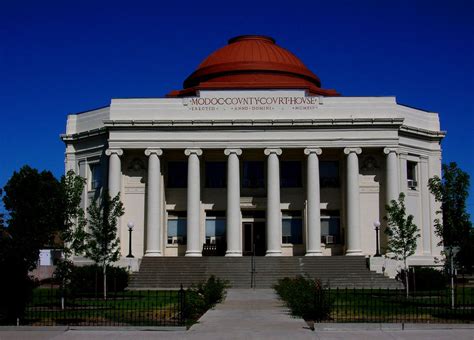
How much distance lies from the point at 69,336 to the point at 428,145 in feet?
147

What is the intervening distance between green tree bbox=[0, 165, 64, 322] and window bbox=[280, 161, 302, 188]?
27.3m

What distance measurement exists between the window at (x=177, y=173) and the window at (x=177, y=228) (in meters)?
2.35

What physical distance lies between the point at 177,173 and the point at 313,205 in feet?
36.2

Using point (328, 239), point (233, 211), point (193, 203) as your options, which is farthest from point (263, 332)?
point (328, 239)

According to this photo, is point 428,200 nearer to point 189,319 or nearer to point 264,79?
point 264,79

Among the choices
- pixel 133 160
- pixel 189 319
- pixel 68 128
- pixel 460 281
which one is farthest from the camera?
pixel 68 128

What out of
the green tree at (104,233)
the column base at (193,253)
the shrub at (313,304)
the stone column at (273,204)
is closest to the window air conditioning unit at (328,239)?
the stone column at (273,204)

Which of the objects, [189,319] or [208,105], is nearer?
[189,319]

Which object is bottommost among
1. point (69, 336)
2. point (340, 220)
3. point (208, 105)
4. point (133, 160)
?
point (69, 336)

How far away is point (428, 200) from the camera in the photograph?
2276 inches

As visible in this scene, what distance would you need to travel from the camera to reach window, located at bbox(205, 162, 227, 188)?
57000 mm

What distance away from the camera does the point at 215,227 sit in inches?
2224

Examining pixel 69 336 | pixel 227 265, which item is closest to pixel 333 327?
pixel 69 336

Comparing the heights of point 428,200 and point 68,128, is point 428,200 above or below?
below
